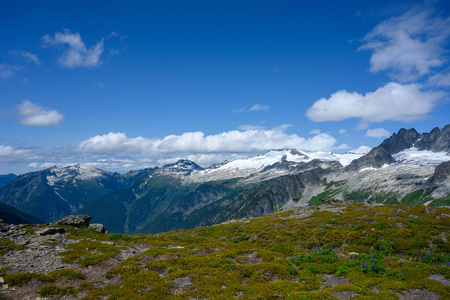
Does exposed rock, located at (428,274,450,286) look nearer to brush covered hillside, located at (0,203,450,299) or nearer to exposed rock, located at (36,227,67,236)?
brush covered hillside, located at (0,203,450,299)

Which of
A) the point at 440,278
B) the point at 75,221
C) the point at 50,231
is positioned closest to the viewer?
the point at 440,278

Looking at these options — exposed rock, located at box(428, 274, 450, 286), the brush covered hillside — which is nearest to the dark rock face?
the brush covered hillside

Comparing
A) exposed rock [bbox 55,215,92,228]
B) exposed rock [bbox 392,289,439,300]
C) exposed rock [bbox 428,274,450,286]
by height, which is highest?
exposed rock [bbox 55,215,92,228]

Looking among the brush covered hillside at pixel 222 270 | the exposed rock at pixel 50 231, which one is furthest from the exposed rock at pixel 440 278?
the exposed rock at pixel 50 231

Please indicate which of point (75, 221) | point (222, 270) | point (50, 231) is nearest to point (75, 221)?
point (75, 221)

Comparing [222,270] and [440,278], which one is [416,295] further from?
[222,270]

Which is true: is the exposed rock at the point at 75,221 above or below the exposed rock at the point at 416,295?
above

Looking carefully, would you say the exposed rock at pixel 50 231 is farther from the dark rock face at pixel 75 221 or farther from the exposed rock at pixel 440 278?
the exposed rock at pixel 440 278

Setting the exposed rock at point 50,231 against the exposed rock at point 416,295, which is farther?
the exposed rock at point 50,231

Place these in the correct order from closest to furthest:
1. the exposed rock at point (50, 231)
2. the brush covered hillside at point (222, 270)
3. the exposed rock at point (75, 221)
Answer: the brush covered hillside at point (222, 270)
the exposed rock at point (50, 231)
the exposed rock at point (75, 221)

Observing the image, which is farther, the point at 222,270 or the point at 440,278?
the point at 222,270

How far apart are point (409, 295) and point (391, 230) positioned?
19.5 meters

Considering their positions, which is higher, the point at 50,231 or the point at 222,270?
the point at 50,231

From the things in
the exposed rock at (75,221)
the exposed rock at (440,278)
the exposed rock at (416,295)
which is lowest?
the exposed rock at (440,278)
